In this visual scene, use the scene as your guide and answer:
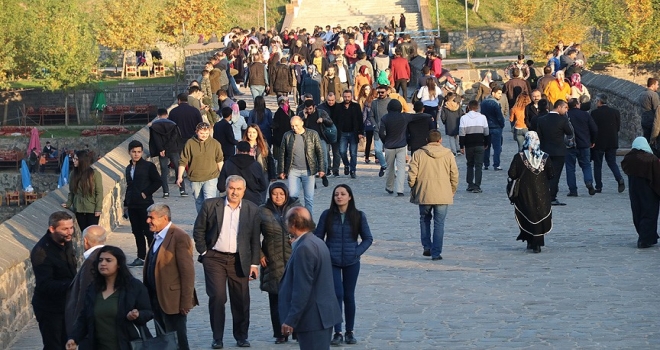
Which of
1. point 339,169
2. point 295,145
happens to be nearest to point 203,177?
point 295,145

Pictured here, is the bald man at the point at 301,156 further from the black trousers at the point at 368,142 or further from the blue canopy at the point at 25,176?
the blue canopy at the point at 25,176

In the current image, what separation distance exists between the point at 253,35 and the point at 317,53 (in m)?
9.99

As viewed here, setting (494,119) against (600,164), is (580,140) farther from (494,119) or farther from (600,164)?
(494,119)

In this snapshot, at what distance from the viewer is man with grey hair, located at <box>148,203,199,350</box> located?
34.4 ft

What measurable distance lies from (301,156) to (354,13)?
134 ft

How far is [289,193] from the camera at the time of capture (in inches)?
517

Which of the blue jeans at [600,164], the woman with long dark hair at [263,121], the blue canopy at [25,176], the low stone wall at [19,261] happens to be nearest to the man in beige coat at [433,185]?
the low stone wall at [19,261]

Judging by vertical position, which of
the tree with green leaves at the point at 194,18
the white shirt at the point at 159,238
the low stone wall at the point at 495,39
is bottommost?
the white shirt at the point at 159,238

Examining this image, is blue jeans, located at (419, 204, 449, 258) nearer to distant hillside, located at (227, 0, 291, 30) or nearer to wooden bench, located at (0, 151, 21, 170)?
wooden bench, located at (0, 151, 21, 170)

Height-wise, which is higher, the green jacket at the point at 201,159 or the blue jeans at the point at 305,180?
the green jacket at the point at 201,159

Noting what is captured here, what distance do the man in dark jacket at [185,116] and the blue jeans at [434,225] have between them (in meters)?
7.20

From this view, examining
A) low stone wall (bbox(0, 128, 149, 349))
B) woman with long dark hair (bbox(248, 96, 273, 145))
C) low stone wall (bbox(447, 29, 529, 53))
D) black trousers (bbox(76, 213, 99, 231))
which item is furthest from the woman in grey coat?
low stone wall (bbox(447, 29, 529, 53))

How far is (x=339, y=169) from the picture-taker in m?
24.6

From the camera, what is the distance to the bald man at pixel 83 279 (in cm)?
952
